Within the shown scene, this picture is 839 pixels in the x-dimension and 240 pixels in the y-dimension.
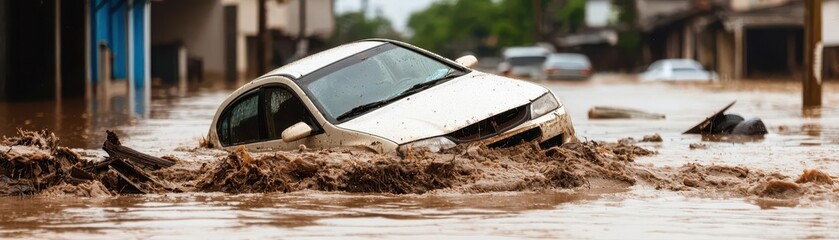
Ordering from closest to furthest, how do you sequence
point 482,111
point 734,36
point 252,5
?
1. point 482,111
2. point 734,36
3. point 252,5

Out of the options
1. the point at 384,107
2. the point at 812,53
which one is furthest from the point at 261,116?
the point at 812,53

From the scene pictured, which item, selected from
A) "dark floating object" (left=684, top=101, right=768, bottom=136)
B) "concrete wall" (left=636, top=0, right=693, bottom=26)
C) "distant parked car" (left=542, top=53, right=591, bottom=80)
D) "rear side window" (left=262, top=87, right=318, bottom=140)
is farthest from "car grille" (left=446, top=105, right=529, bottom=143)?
"concrete wall" (left=636, top=0, right=693, bottom=26)

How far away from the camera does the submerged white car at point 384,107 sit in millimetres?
10844

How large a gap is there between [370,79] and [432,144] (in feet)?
4.72

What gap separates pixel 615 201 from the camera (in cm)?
914

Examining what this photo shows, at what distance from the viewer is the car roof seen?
38.9 feet

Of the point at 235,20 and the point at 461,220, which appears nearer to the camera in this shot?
the point at 461,220

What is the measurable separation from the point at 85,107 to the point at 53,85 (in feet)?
11.0

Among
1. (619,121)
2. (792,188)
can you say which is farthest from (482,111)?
(619,121)

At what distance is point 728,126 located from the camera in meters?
16.3

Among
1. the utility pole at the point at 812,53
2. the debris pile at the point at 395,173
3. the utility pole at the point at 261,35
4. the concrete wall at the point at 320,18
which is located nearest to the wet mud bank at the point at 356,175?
the debris pile at the point at 395,173

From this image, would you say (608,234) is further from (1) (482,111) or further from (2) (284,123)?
(2) (284,123)

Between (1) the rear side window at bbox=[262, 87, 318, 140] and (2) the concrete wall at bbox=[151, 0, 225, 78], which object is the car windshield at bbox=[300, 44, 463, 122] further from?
(2) the concrete wall at bbox=[151, 0, 225, 78]

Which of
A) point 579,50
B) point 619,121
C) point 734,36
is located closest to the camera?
point 619,121
